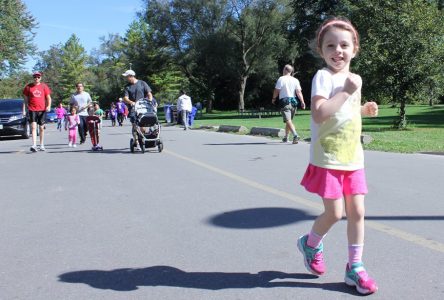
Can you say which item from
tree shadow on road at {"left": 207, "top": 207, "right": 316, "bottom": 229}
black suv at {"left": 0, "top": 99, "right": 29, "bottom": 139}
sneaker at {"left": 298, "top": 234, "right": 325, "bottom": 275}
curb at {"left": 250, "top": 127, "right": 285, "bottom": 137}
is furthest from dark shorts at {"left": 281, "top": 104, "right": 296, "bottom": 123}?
black suv at {"left": 0, "top": 99, "right": 29, "bottom": 139}

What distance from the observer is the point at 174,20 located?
5012 centimetres

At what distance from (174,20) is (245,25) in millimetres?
6889

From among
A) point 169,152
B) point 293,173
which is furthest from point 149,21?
point 293,173

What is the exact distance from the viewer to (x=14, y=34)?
3950 centimetres

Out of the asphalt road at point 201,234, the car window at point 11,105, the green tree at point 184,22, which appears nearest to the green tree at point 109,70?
the green tree at point 184,22

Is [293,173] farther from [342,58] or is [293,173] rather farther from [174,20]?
[174,20]

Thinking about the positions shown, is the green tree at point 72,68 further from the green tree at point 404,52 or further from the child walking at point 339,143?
the child walking at point 339,143

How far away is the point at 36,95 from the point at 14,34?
2968cm

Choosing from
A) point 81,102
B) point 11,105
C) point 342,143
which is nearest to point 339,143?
point 342,143

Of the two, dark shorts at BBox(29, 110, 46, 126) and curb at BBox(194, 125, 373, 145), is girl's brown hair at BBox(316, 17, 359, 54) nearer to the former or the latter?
curb at BBox(194, 125, 373, 145)

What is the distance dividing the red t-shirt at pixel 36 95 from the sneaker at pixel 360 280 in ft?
36.3

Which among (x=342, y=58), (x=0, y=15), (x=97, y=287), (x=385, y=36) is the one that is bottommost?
(x=97, y=287)

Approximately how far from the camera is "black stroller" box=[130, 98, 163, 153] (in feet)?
39.1

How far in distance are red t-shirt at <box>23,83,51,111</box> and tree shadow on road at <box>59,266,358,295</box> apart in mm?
9964
